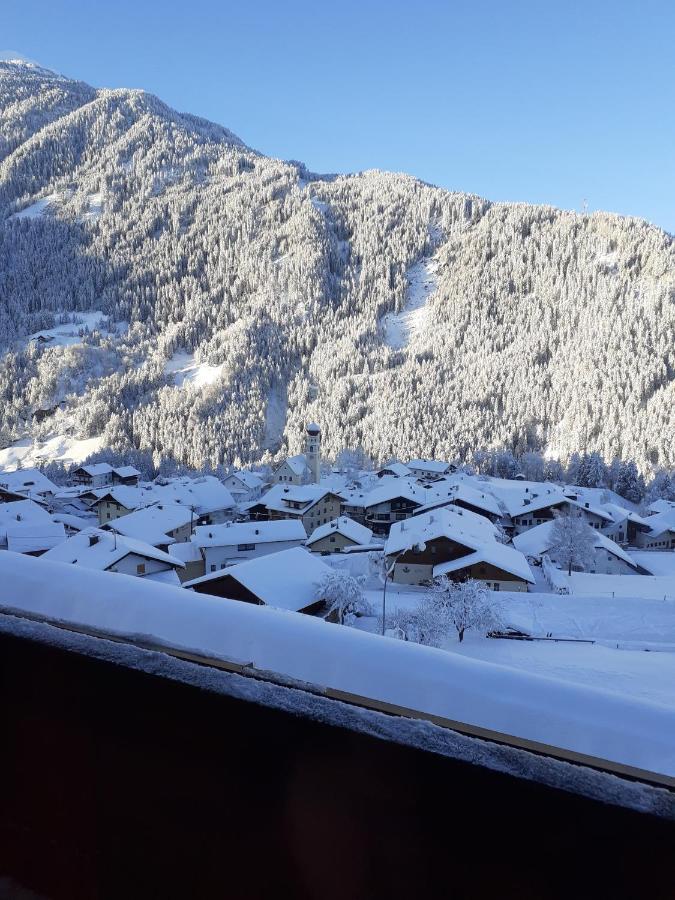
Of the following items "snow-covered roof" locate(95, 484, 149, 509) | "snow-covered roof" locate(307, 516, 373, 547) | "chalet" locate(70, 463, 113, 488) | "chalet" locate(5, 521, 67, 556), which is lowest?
"chalet" locate(70, 463, 113, 488)

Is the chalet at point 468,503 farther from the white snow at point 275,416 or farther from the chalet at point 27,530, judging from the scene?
the white snow at point 275,416

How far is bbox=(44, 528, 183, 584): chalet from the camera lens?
1639cm

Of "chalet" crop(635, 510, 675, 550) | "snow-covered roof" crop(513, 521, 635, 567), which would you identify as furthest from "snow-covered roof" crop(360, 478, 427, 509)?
"chalet" crop(635, 510, 675, 550)

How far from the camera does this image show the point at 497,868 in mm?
611

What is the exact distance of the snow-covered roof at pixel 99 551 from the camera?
16362mm

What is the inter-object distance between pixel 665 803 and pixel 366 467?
60194 millimetres

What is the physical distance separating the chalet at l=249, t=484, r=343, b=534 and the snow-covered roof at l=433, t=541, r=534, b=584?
49.7 ft

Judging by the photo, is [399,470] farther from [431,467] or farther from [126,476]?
[126,476]

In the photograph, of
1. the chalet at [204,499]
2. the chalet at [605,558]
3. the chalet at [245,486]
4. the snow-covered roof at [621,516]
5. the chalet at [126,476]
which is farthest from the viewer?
the chalet at [126,476]

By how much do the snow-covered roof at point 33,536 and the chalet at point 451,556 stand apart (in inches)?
524

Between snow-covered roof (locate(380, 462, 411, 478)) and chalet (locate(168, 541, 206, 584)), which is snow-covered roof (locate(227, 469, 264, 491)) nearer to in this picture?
snow-covered roof (locate(380, 462, 411, 478))

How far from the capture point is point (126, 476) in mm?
49375

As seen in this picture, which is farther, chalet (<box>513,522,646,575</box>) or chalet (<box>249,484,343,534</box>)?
chalet (<box>249,484,343,534</box>)

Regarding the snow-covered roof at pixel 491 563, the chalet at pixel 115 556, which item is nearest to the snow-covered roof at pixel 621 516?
the snow-covered roof at pixel 491 563
